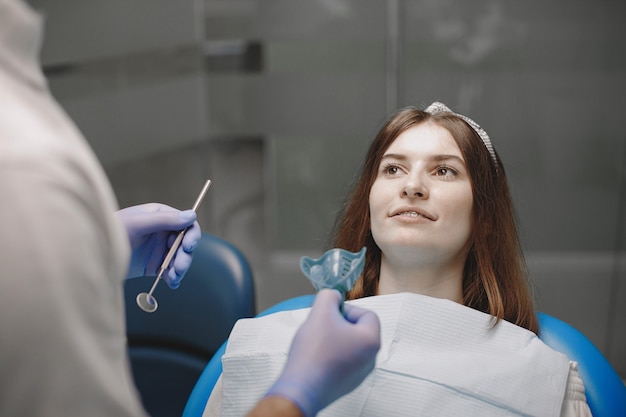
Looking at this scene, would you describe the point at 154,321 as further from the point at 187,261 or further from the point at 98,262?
the point at 98,262

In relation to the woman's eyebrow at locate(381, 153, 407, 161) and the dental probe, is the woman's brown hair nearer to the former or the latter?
the woman's eyebrow at locate(381, 153, 407, 161)

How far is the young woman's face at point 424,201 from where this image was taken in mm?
1406

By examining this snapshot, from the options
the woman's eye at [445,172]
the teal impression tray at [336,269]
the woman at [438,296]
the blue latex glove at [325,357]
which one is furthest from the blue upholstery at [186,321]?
the blue latex glove at [325,357]

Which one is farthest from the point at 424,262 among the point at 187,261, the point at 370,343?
the point at 370,343

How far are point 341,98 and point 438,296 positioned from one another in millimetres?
1355

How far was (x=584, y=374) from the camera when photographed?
1.31 meters

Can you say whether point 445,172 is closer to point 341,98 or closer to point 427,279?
point 427,279

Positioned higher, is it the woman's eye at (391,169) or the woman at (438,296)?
the woman's eye at (391,169)

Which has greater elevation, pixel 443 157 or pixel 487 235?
pixel 443 157

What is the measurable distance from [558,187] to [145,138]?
169 centimetres

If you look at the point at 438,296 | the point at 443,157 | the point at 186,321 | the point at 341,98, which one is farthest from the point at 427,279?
the point at 341,98

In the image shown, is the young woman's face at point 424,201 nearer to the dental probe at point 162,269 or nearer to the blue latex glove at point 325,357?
the dental probe at point 162,269

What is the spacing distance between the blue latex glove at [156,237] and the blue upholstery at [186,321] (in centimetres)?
40

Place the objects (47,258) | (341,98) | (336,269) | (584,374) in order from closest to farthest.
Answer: (47,258)
(336,269)
(584,374)
(341,98)
